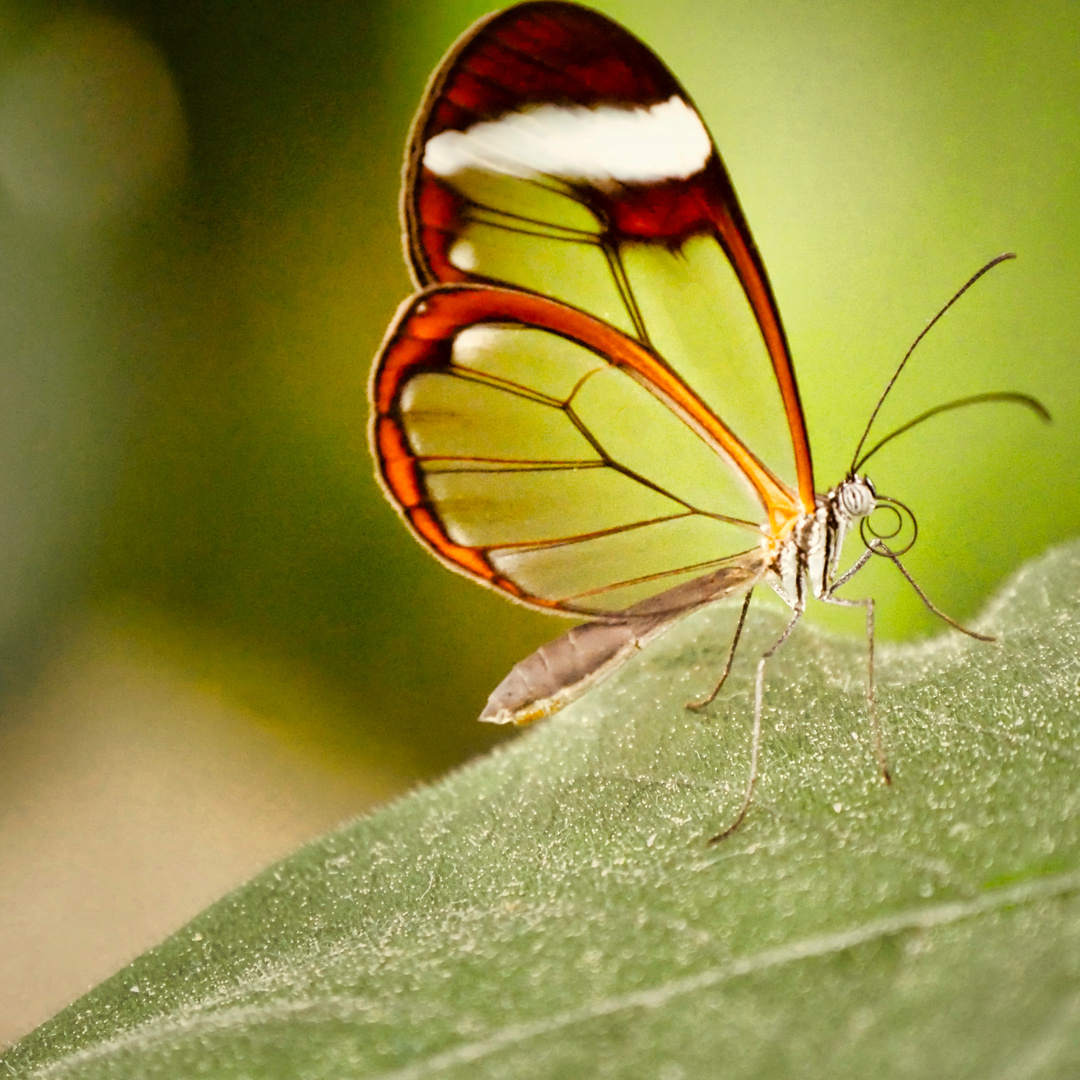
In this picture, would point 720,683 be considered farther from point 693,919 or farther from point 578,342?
point 693,919

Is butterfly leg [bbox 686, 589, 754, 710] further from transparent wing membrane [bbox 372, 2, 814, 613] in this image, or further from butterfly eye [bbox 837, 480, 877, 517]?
butterfly eye [bbox 837, 480, 877, 517]

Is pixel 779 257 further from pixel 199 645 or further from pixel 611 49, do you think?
pixel 199 645

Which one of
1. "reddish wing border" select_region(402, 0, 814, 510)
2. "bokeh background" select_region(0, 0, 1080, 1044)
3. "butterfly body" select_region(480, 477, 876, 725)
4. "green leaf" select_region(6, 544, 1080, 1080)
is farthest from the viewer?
"bokeh background" select_region(0, 0, 1080, 1044)

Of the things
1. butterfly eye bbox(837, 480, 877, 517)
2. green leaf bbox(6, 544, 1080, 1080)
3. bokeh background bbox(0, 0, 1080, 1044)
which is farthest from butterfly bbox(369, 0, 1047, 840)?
bokeh background bbox(0, 0, 1080, 1044)

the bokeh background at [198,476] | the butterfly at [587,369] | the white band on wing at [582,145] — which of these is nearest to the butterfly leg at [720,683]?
the butterfly at [587,369]

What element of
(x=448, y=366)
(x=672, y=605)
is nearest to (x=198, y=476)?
(x=448, y=366)

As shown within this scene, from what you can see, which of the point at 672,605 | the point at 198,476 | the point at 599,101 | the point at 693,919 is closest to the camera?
the point at 693,919

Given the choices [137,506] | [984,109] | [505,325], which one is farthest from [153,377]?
[984,109]
